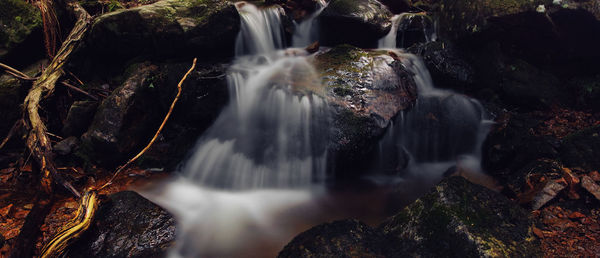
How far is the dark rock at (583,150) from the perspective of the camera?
153 inches

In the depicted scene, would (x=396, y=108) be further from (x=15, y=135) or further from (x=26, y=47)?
(x=26, y=47)

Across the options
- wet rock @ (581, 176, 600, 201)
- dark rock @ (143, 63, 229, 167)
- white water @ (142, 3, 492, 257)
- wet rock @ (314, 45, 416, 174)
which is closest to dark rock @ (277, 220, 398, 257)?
white water @ (142, 3, 492, 257)

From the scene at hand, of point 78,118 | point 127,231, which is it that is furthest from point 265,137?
point 78,118

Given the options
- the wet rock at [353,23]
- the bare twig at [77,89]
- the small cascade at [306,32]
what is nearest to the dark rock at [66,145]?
the bare twig at [77,89]

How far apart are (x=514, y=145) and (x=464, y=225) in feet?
9.82

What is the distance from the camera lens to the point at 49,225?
321cm

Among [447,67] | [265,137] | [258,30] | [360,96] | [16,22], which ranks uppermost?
[16,22]

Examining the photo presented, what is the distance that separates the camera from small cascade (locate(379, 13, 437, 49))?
742 centimetres

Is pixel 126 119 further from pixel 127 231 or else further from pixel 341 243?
pixel 341 243

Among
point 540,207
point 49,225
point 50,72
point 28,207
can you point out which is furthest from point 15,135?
point 540,207

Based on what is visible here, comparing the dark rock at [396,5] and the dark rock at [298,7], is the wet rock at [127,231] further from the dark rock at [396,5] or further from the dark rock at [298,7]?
the dark rock at [396,5]

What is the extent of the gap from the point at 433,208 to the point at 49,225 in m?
4.45

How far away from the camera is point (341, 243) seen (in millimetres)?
2840

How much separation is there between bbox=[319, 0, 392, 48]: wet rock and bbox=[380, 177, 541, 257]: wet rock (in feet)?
15.9
